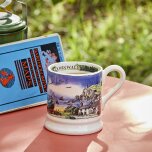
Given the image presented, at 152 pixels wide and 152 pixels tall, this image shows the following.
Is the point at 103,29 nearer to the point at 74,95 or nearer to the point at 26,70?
the point at 26,70

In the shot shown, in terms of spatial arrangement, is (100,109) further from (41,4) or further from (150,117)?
(41,4)

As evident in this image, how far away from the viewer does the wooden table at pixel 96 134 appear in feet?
3.91

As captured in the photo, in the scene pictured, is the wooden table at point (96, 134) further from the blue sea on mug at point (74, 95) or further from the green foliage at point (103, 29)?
the green foliage at point (103, 29)

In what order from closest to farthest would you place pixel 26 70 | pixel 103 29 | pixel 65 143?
pixel 65 143 → pixel 26 70 → pixel 103 29

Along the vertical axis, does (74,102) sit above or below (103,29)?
above

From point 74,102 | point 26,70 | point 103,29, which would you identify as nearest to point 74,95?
point 74,102

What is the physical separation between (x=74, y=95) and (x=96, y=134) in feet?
0.30

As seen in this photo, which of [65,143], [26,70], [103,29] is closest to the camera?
[65,143]

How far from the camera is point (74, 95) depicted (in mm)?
1232

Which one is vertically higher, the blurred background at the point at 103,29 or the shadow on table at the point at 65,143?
the shadow on table at the point at 65,143

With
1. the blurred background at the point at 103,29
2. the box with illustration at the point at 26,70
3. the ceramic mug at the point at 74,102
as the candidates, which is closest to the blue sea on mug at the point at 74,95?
the ceramic mug at the point at 74,102

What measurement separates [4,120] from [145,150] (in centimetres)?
31

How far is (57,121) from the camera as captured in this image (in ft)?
4.12

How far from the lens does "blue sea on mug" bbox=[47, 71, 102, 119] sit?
4.03 ft
